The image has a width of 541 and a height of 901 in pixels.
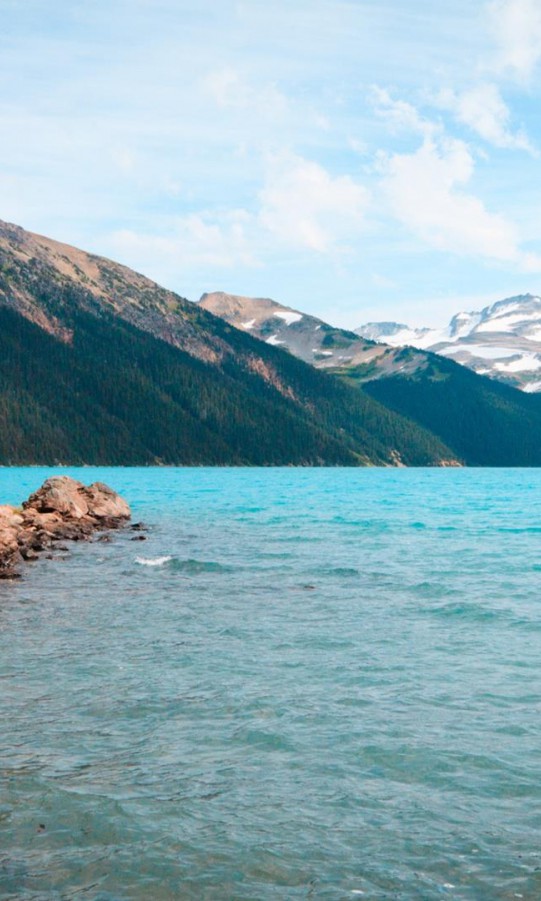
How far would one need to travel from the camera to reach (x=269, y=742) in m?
15.2

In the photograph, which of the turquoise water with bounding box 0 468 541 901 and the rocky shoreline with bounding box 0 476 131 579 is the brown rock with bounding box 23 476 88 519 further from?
the turquoise water with bounding box 0 468 541 901

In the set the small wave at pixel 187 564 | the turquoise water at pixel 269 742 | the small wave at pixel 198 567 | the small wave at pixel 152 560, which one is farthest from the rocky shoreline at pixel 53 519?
the turquoise water at pixel 269 742

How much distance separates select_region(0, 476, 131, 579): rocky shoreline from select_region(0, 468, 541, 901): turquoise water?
9.86 m

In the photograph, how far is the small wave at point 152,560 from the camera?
42.0 meters

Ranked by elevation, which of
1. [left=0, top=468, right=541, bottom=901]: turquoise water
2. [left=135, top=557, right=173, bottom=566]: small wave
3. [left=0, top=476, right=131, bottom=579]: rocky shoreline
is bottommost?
[left=135, top=557, right=173, bottom=566]: small wave

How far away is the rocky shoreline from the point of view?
42.8 metres

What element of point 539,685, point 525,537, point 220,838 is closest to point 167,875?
point 220,838

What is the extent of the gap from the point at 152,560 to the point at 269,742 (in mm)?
28811

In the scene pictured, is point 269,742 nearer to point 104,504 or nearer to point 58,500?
point 58,500

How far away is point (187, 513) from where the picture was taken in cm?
8594

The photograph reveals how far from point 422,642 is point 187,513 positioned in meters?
63.6

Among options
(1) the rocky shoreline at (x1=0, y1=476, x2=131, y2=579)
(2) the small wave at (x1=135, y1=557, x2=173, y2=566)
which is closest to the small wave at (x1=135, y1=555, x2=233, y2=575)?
(2) the small wave at (x1=135, y1=557, x2=173, y2=566)

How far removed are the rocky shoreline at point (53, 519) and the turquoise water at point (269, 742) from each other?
32.4 feet

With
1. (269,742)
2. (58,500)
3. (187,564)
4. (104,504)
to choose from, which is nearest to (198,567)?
(187,564)
